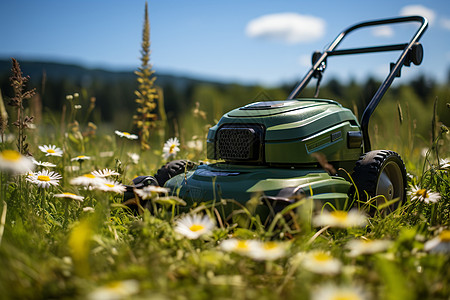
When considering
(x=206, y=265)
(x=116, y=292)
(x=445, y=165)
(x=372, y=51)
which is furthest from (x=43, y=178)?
(x=372, y=51)

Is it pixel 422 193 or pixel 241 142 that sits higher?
pixel 241 142

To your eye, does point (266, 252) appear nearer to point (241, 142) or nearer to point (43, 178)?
point (241, 142)

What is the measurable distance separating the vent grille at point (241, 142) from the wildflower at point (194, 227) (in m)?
0.91

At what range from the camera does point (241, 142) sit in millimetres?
2643

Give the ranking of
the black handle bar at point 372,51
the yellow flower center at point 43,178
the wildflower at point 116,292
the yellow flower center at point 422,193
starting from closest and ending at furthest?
1. the wildflower at point 116,292
2. the yellow flower center at point 422,193
3. the yellow flower center at point 43,178
4. the black handle bar at point 372,51

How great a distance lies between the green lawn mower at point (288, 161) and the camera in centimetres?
240

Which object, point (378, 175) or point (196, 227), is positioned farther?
point (378, 175)

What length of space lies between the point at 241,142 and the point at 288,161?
0.31 metres

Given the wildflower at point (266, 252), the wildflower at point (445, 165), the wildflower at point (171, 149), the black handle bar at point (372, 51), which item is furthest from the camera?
the wildflower at point (171, 149)

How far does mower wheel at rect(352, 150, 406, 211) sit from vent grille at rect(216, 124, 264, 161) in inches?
26.0

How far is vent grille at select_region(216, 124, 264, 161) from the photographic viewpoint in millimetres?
2604

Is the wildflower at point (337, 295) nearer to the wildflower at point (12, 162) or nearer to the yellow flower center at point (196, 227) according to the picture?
the yellow flower center at point (196, 227)

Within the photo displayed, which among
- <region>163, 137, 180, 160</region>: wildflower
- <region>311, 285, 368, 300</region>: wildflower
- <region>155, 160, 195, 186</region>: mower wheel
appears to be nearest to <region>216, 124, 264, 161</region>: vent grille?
<region>155, 160, 195, 186</region>: mower wheel

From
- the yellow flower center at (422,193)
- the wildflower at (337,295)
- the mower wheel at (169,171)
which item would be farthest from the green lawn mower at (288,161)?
the wildflower at (337,295)
